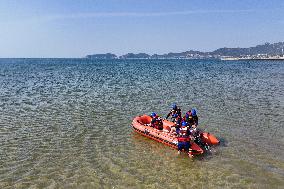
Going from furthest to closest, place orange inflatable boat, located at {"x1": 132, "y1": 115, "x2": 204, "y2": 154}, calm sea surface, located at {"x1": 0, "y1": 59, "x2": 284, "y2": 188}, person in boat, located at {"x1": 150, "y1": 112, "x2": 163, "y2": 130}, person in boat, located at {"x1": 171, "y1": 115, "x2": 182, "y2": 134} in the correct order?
person in boat, located at {"x1": 150, "y1": 112, "x2": 163, "y2": 130} < person in boat, located at {"x1": 171, "y1": 115, "x2": 182, "y2": 134} < orange inflatable boat, located at {"x1": 132, "y1": 115, "x2": 204, "y2": 154} < calm sea surface, located at {"x1": 0, "y1": 59, "x2": 284, "y2": 188}

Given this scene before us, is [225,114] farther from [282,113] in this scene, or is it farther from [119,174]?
[119,174]

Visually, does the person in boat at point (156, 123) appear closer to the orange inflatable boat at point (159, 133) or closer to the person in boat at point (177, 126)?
the orange inflatable boat at point (159, 133)

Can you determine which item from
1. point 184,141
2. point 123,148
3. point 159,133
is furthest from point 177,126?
point 123,148

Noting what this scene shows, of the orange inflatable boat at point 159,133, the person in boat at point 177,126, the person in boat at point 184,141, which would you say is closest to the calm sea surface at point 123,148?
the orange inflatable boat at point 159,133

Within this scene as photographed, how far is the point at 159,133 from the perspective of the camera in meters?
15.2

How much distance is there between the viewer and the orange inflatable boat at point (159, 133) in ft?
44.8

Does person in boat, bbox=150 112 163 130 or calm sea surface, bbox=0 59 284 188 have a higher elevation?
person in boat, bbox=150 112 163 130

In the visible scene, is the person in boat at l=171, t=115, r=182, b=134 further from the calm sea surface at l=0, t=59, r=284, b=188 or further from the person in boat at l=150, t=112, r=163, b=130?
the person in boat at l=150, t=112, r=163, b=130

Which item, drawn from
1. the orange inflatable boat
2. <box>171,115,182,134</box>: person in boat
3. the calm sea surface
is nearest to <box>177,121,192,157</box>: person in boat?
the orange inflatable boat

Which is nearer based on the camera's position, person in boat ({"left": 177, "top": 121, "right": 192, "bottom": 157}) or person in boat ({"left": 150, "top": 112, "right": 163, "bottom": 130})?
person in boat ({"left": 177, "top": 121, "right": 192, "bottom": 157})

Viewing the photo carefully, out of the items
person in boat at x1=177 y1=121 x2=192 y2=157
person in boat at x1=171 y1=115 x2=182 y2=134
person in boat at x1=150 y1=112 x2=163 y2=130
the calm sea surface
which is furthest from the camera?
person in boat at x1=150 y1=112 x2=163 y2=130

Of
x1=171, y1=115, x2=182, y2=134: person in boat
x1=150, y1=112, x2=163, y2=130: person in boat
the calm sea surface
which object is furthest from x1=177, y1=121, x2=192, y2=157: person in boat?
x1=150, y1=112, x2=163, y2=130: person in boat

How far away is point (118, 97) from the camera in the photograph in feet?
86.4

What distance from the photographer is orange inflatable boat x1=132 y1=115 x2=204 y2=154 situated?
13653mm
